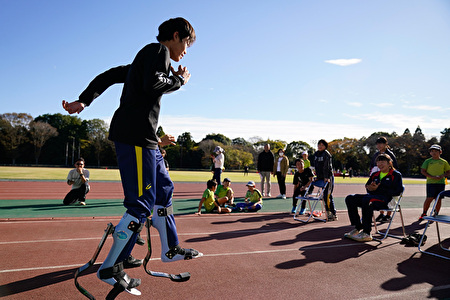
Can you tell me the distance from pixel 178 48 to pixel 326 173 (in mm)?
6190

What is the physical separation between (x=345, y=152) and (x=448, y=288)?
78818 millimetres

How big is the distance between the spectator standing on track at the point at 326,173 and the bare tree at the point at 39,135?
7279 centimetres

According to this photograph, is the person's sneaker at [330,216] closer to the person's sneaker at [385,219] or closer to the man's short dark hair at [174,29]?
the person's sneaker at [385,219]

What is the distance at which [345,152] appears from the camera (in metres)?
77.0

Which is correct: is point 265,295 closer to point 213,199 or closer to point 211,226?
point 211,226

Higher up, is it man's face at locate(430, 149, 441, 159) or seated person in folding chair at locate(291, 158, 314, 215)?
man's face at locate(430, 149, 441, 159)

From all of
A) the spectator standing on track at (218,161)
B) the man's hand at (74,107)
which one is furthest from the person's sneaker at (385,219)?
the man's hand at (74,107)

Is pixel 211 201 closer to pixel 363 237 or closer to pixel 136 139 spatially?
pixel 363 237

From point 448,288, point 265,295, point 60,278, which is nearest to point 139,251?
point 60,278

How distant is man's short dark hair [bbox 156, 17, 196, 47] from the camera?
2785mm

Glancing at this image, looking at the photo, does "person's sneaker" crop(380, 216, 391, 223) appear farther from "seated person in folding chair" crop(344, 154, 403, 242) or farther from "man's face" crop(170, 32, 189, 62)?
"man's face" crop(170, 32, 189, 62)

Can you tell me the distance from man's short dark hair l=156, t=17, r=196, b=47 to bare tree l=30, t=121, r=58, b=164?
7550 centimetres

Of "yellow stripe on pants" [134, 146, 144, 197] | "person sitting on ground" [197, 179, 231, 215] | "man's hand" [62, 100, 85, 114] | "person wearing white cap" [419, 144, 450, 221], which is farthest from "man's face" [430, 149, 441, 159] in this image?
"man's hand" [62, 100, 85, 114]

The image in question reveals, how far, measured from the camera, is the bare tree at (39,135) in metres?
67.4
